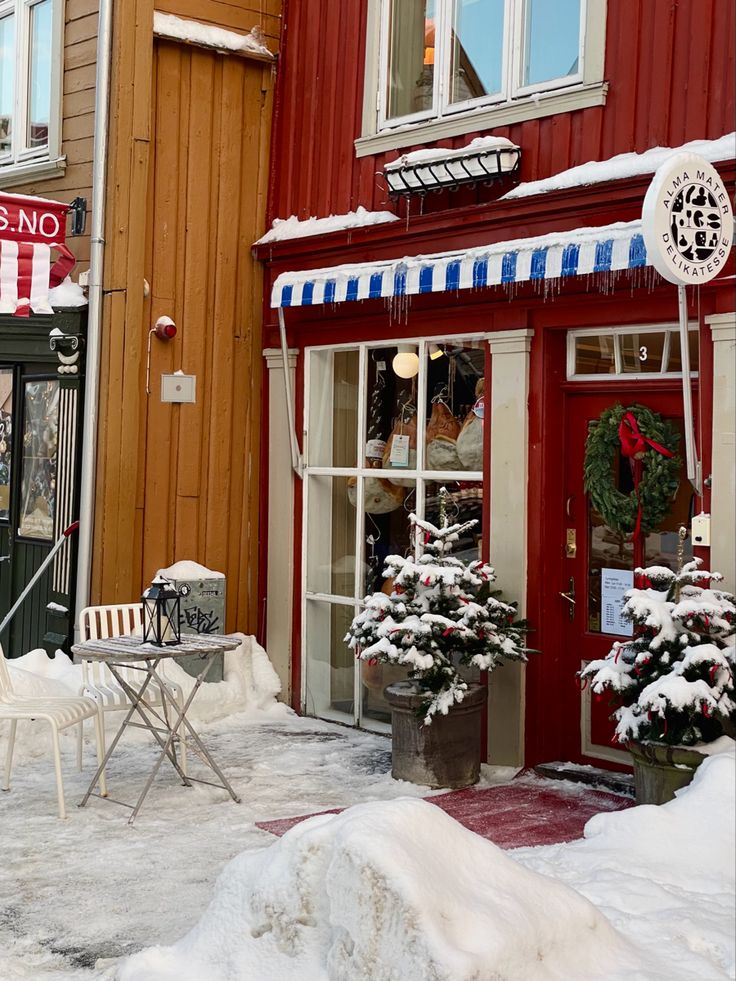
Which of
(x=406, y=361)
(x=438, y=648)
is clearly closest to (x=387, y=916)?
(x=438, y=648)

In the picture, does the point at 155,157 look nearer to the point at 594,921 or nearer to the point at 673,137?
the point at 673,137

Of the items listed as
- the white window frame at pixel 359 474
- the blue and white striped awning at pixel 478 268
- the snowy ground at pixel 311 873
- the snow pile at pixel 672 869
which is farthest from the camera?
the white window frame at pixel 359 474

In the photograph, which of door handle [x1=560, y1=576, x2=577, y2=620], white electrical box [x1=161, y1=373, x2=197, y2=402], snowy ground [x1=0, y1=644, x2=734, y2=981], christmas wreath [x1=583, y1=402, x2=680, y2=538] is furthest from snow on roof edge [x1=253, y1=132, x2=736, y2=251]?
snowy ground [x1=0, y1=644, x2=734, y2=981]

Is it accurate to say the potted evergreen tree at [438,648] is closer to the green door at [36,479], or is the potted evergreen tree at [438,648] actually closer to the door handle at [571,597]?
the door handle at [571,597]

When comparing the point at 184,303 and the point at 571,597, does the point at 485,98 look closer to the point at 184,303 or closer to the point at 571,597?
the point at 184,303

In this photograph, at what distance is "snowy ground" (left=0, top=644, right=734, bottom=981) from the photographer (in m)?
3.70

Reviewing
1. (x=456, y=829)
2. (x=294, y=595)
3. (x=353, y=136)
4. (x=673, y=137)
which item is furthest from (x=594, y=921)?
(x=353, y=136)

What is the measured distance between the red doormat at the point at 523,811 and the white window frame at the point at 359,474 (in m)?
1.50

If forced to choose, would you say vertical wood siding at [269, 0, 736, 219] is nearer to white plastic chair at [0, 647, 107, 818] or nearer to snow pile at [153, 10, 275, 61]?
snow pile at [153, 10, 275, 61]

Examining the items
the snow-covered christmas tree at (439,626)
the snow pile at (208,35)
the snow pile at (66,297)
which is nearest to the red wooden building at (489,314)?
the snow pile at (208,35)

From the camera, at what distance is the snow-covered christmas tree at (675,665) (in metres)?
5.48

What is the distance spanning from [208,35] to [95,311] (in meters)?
2.00

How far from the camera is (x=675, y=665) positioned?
18.2 feet

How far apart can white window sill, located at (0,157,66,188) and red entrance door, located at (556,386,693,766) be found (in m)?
4.02
